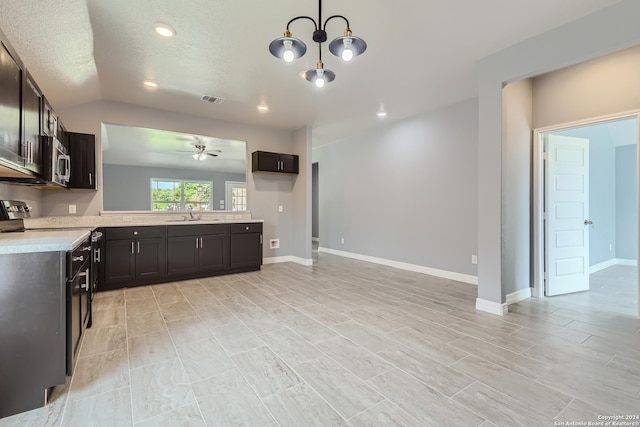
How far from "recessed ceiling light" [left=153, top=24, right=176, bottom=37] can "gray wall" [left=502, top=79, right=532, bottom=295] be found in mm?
3406

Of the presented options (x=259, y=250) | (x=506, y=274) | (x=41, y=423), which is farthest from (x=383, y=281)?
(x=41, y=423)

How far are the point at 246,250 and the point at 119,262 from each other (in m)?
1.81

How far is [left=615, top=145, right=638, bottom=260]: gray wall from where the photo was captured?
18.2ft

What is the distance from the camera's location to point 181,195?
5562 mm

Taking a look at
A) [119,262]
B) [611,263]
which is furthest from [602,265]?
[119,262]

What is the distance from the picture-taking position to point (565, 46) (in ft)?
8.54

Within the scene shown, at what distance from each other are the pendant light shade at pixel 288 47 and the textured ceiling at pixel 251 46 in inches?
20.4

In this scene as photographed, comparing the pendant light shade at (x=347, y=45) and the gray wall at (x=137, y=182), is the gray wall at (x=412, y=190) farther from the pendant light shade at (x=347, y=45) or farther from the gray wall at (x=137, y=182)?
the pendant light shade at (x=347, y=45)

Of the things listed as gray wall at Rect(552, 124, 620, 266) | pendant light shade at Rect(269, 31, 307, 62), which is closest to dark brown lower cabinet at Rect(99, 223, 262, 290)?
pendant light shade at Rect(269, 31, 307, 62)

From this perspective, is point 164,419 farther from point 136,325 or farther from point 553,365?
point 553,365

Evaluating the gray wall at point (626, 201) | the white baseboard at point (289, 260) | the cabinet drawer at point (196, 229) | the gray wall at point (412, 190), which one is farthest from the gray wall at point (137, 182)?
the gray wall at point (626, 201)

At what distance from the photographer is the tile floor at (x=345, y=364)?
160 cm

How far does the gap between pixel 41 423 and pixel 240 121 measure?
481 cm

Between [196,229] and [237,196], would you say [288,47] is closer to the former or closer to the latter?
[196,229]
